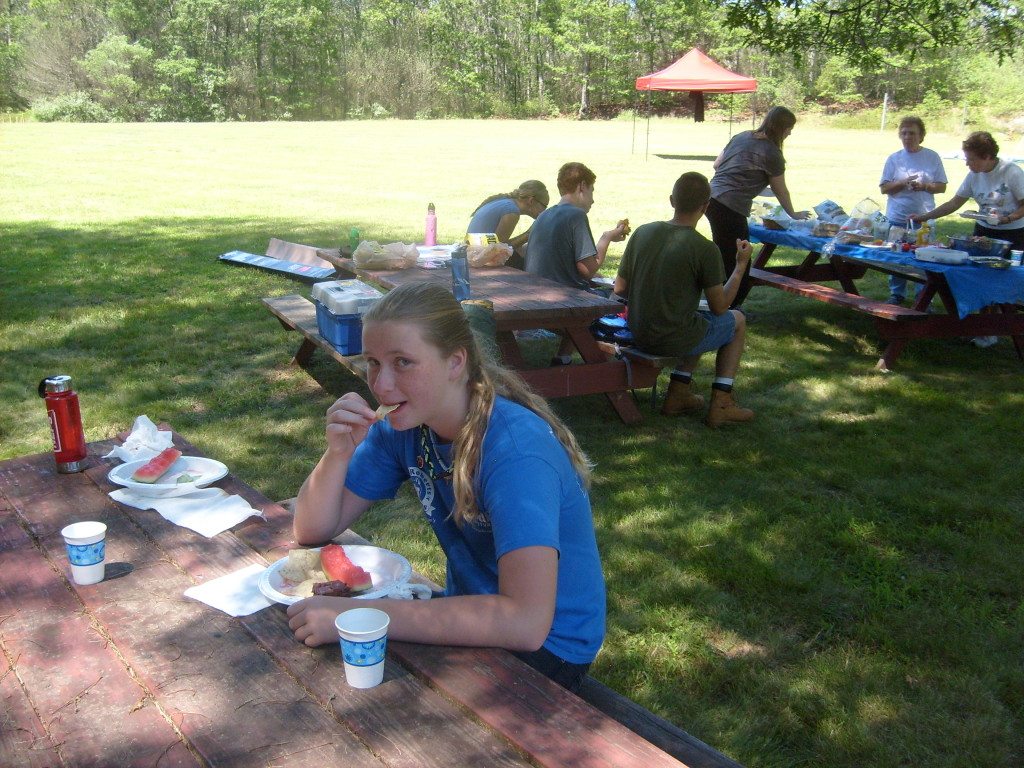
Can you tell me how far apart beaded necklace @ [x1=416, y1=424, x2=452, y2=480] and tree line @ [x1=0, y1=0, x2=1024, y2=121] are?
44358 mm

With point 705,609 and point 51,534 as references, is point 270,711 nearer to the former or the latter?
point 51,534

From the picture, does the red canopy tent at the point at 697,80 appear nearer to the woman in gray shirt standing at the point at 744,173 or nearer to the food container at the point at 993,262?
the woman in gray shirt standing at the point at 744,173

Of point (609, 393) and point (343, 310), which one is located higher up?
point (343, 310)

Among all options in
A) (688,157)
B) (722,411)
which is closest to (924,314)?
(722,411)

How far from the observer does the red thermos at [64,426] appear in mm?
2443

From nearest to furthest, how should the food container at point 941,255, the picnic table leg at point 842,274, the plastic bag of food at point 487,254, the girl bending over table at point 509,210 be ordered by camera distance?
the plastic bag of food at point 487,254 → the food container at point 941,255 → the girl bending over table at point 509,210 → the picnic table leg at point 842,274

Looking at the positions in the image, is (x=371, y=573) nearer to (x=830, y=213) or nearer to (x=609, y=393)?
(x=609, y=393)

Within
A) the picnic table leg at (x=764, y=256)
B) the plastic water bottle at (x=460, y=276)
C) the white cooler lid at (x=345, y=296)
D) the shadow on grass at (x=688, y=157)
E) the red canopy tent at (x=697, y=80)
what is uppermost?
the red canopy tent at (x=697, y=80)

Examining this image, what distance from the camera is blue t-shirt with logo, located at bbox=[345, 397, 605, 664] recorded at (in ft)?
5.39

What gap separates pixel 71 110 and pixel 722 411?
149 feet

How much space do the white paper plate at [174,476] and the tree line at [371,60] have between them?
145 ft

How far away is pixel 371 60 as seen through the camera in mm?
50906

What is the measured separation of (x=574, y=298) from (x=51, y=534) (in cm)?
345

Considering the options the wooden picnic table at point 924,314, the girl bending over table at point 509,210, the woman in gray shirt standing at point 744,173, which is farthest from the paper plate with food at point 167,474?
the woman in gray shirt standing at point 744,173
